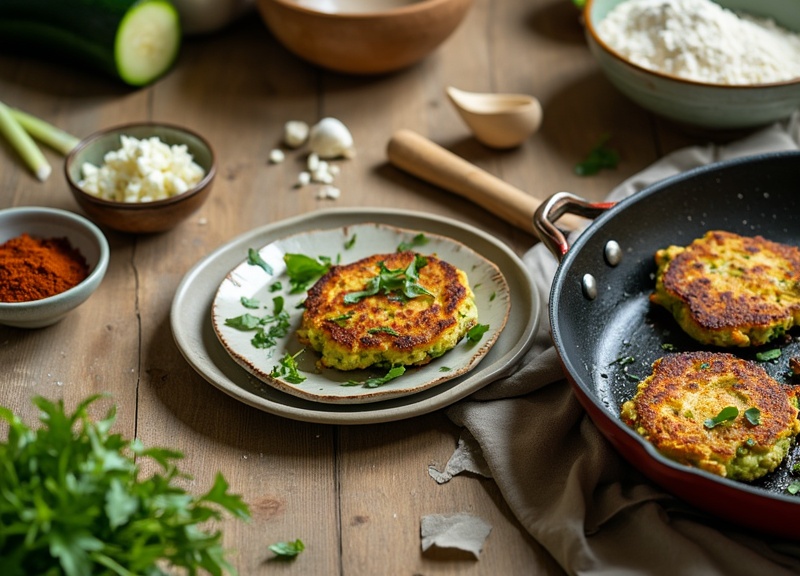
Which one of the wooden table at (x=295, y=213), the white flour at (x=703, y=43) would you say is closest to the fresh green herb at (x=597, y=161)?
the wooden table at (x=295, y=213)

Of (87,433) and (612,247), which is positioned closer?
(87,433)

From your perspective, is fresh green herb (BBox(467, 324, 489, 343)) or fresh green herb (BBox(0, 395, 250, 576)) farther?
fresh green herb (BBox(467, 324, 489, 343))

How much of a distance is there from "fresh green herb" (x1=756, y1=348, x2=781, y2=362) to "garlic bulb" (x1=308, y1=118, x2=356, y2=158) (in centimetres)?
162

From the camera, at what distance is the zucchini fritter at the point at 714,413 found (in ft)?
6.60

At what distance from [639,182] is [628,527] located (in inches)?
56.0

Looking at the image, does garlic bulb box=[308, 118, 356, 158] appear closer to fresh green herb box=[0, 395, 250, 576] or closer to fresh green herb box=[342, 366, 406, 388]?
fresh green herb box=[342, 366, 406, 388]

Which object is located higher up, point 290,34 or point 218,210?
point 290,34

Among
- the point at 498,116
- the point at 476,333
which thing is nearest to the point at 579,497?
the point at 476,333

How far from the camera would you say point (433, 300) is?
244 centimetres

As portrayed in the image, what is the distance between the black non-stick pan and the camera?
6.31ft

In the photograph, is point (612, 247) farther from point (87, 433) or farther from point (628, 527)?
point (87, 433)

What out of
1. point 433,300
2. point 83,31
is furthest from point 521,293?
point 83,31

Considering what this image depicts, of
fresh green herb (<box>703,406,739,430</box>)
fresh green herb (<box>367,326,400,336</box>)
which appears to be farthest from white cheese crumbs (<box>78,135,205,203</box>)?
fresh green herb (<box>703,406,739,430</box>)

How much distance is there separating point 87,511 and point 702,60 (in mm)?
2537
